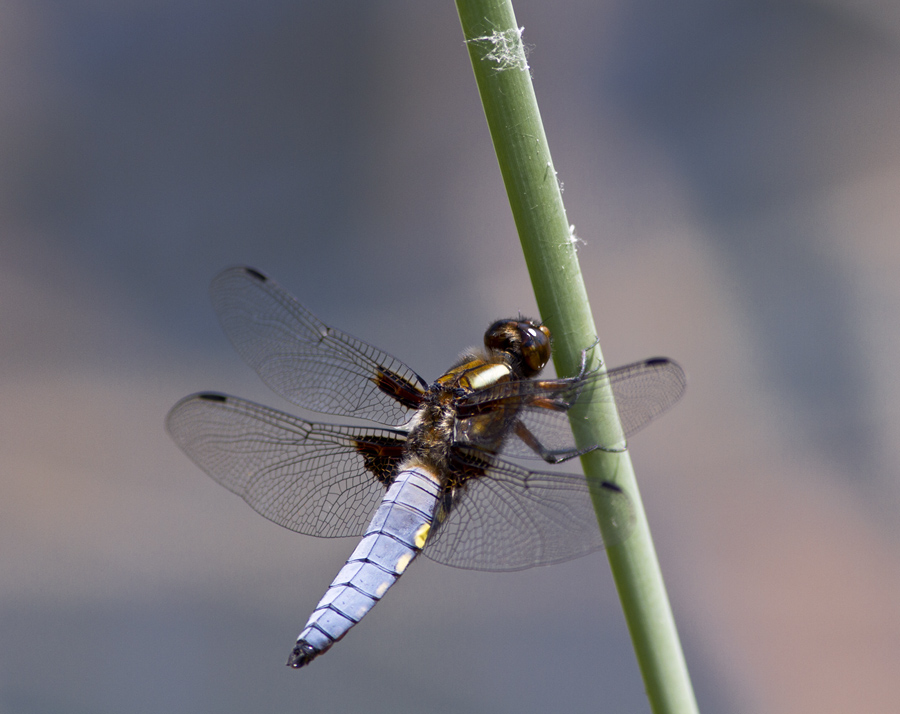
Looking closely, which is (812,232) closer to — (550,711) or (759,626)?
(759,626)

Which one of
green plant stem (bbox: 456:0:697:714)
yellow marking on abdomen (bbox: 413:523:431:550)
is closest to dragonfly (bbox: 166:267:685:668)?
yellow marking on abdomen (bbox: 413:523:431:550)

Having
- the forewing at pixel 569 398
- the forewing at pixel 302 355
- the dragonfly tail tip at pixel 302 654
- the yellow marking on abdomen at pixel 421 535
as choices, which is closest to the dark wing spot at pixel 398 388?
the forewing at pixel 302 355

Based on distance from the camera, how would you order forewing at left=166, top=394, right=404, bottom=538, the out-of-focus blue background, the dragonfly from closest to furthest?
the dragonfly → forewing at left=166, top=394, right=404, bottom=538 → the out-of-focus blue background

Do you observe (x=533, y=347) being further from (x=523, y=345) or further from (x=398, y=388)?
(x=398, y=388)

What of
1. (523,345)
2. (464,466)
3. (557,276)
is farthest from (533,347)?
(557,276)

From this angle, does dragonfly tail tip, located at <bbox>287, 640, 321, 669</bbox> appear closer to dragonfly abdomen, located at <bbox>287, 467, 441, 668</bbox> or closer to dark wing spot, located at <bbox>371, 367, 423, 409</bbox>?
dragonfly abdomen, located at <bbox>287, 467, 441, 668</bbox>

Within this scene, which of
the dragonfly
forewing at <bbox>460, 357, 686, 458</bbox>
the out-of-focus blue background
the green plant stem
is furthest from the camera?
the out-of-focus blue background

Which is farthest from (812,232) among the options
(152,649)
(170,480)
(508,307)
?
(152,649)
